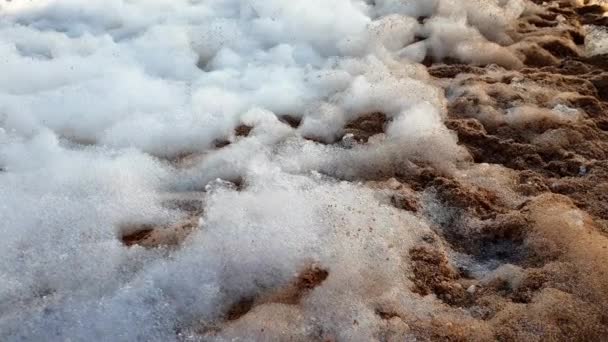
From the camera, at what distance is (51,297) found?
1.92 m

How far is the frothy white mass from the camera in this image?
76.4 inches

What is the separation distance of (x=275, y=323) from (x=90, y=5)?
2.81 meters

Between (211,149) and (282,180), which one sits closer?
(282,180)

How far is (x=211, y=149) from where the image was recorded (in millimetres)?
2672

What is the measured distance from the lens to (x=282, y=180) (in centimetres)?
242

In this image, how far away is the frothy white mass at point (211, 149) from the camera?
6.36 feet

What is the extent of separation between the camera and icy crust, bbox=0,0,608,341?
191 cm

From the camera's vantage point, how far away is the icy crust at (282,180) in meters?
1.91

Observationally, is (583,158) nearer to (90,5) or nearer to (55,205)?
(55,205)

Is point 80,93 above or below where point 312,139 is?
Result: above

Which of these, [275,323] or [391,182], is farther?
[391,182]

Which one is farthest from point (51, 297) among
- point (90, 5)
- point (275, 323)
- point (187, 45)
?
point (90, 5)

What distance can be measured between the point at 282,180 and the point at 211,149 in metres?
0.45

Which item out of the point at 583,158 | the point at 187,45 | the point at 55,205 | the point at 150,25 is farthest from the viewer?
the point at 150,25
